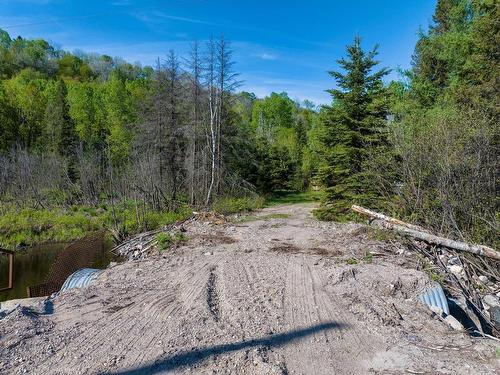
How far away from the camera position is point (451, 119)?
9.71 meters

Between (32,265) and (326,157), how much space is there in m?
10.9

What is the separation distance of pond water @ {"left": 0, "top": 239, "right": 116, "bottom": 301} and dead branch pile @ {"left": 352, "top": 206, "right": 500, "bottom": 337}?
879 cm

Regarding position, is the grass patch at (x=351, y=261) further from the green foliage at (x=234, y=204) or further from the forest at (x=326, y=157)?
the green foliage at (x=234, y=204)

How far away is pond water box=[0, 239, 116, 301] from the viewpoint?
1009 cm

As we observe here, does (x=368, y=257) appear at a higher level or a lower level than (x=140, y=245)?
higher

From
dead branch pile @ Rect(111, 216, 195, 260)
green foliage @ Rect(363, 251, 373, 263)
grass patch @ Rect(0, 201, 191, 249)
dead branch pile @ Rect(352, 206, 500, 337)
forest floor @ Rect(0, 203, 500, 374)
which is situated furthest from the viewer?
grass patch @ Rect(0, 201, 191, 249)

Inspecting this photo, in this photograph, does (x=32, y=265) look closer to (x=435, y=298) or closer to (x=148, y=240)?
(x=148, y=240)

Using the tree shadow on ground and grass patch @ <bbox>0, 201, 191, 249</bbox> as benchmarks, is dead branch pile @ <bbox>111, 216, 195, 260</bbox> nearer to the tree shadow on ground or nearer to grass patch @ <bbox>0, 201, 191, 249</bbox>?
grass patch @ <bbox>0, 201, 191, 249</bbox>

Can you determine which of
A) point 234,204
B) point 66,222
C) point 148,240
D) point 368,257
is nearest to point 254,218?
point 234,204

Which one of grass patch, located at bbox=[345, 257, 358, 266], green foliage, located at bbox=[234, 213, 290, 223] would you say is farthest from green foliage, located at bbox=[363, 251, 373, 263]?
green foliage, located at bbox=[234, 213, 290, 223]

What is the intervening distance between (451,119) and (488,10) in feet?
29.5

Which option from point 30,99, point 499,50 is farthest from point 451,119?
point 30,99

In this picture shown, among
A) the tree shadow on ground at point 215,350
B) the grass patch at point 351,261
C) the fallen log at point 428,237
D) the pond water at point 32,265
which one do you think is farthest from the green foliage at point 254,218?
the tree shadow on ground at point 215,350

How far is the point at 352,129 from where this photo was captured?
Answer: 43.8ft
